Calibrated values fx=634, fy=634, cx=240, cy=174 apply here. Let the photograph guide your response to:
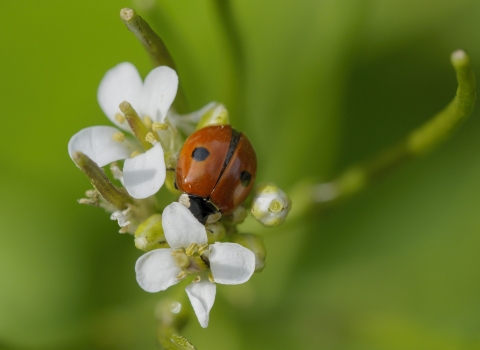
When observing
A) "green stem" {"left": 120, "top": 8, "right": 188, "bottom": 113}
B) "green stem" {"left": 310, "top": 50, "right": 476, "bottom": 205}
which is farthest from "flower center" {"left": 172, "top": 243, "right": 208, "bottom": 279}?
"green stem" {"left": 310, "top": 50, "right": 476, "bottom": 205}

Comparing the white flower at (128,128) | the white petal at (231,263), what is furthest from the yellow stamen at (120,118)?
the white petal at (231,263)

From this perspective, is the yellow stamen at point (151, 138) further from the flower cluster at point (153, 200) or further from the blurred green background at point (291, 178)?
the blurred green background at point (291, 178)

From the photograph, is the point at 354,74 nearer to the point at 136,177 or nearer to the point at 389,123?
the point at 389,123

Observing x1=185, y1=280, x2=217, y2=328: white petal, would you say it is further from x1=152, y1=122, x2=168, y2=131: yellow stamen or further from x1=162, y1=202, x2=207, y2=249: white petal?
x1=152, y1=122, x2=168, y2=131: yellow stamen

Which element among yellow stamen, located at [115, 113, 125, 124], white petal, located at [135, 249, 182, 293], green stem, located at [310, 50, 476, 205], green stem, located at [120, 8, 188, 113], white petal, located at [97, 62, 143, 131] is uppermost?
green stem, located at [310, 50, 476, 205]

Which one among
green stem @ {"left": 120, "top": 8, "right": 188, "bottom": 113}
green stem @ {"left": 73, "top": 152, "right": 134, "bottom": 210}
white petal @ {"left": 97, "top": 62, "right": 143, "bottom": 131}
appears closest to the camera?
green stem @ {"left": 73, "top": 152, "right": 134, "bottom": 210}

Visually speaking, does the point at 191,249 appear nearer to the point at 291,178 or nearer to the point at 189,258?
the point at 189,258

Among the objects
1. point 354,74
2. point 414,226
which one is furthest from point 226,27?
point 414,226

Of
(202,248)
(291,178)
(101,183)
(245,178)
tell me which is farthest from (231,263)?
(291,178)
